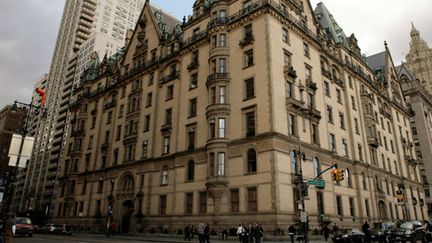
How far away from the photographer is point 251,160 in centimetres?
3547

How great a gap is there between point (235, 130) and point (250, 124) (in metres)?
1.90

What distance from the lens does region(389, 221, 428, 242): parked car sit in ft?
92.3

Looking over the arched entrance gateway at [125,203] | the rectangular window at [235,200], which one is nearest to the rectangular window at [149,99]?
the arched entrance gateway at [125,203]

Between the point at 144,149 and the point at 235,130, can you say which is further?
the point at 144,149

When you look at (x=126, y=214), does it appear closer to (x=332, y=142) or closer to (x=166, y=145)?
(x=166, y=145)

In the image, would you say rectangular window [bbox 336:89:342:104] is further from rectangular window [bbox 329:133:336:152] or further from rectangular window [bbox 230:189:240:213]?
rectangular window [bbox 230:189:240:213]

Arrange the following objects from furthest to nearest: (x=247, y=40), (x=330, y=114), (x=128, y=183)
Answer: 1. (x=128, y=183)
2. (x=330, y=114)
3. (x=247, y=40)

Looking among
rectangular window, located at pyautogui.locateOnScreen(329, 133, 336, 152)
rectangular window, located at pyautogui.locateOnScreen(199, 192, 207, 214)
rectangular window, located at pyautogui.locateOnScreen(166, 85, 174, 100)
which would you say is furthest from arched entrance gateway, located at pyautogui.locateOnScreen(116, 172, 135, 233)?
rectangular window, located at pyautogui.locateOnScreen(329, 133, 336, 152)

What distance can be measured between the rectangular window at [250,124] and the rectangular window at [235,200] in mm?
6187

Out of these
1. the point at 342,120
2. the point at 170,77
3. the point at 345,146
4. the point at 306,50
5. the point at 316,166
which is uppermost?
the point at 306,50

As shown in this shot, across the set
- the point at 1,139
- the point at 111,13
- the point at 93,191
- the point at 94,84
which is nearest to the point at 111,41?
the point at 111,13

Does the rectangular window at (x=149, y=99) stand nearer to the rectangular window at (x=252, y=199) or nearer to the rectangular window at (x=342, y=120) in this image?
the rectangular window at (x=252, y=199)

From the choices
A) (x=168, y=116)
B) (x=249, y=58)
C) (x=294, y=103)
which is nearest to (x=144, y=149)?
(x=168, y=116)

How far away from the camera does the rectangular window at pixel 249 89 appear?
1491 inches
